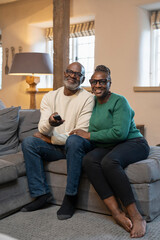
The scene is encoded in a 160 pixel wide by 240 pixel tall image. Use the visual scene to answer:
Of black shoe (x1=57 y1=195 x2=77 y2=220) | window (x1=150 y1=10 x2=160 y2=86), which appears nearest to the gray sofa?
black shoe (x1=57 y1=195 x2=77 y2=220)

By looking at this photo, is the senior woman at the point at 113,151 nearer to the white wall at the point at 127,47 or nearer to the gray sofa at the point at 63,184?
the gray sofa at the point at 63,184

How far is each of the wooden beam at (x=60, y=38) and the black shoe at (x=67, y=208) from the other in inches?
92.6

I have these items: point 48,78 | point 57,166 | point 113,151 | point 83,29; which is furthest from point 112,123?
point 48,78

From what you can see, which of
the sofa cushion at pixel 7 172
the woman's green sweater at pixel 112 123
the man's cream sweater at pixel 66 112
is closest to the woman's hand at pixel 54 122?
the man's cream sweater at pixel 66 112

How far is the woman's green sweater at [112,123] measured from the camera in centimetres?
235

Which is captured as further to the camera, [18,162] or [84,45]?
[84,45]

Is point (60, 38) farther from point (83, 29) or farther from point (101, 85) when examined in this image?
point (101, 85)

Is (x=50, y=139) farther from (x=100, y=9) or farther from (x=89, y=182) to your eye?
→ (x=100, y=9)

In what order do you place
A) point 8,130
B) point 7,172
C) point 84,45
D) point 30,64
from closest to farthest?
point 7,172, point 8,130, point 30,64, point 84,45

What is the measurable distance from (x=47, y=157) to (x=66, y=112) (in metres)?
0.38

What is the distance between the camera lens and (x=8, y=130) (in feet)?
9.84

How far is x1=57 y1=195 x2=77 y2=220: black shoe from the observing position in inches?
94.1

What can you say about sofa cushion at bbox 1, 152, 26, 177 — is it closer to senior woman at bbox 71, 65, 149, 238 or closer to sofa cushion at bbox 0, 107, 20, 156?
sofa cushion at bbox 0, 107, 20, 156

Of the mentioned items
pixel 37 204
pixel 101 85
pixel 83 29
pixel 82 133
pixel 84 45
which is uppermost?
pixel 83 29
